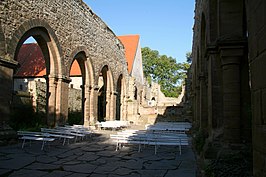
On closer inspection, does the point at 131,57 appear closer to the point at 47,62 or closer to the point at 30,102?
the point at 30,102

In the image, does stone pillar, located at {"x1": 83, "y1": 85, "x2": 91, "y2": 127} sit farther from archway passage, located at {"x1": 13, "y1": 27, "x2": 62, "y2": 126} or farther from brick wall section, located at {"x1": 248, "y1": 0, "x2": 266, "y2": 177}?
brick wall section, located at {"x1": 248, "y1": 0, "x2": 266, "y2": 177}

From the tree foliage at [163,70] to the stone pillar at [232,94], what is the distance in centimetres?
4264

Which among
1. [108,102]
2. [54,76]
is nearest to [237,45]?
[54,76]

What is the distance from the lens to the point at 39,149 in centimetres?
722

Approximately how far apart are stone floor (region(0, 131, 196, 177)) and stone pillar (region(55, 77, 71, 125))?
411cm

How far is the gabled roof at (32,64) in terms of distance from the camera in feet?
75.8

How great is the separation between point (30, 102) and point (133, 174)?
11.3 metres

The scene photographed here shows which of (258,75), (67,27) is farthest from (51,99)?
(258,75)

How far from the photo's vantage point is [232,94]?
4359mm

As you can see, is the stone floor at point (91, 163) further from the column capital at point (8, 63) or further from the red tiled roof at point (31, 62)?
the red tiled roof at point (31, 62)

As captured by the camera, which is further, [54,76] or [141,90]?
[141,90]

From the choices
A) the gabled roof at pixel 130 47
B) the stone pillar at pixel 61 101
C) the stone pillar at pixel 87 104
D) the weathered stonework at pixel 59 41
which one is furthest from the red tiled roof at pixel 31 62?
the stone pillar at pixel 61 101

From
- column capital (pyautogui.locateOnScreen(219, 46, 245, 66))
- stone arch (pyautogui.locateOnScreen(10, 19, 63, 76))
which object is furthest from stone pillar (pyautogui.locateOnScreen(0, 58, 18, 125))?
column capital (pyautogui.locateOnScreen(219, 46, 245, 66))

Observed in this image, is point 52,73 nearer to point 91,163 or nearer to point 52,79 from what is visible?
point 52,79
